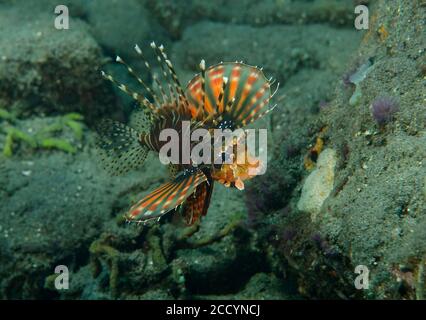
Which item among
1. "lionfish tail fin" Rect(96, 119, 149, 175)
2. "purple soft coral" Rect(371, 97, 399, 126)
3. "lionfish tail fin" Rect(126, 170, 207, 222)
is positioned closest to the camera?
"lionfish tail fin" Rect(126, 170, 207, 222)

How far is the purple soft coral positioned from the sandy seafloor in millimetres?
39

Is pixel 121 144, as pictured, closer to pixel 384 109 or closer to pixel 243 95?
pixel 243 95

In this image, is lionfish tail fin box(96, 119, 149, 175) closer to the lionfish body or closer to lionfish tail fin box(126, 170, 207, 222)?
the lionfish body

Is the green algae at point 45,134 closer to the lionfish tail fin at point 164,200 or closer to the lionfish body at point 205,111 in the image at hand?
the lionfish body at point 205,111

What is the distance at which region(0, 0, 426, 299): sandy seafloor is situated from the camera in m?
3.22

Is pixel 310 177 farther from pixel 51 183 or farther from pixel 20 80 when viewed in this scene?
pixel 20 80

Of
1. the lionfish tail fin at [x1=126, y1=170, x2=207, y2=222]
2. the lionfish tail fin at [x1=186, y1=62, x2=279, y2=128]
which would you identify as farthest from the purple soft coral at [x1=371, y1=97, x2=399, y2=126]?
the lionfish tail fin at [x1=126, y1=170, x2=207, y2=222]

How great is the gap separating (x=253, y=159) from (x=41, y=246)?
3372 millimetres

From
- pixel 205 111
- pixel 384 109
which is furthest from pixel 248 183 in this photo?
pixel 384 109

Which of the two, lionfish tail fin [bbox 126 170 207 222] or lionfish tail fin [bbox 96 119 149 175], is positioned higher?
lionfish tail fin [bbox 96 119 149 175]

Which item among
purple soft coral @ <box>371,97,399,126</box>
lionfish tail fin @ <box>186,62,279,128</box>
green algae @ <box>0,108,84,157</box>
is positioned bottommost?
purple soft coral @ <box>371,97,399,126</box>

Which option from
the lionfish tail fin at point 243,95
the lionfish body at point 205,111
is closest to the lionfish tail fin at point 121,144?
the lionfish body at point 205,111

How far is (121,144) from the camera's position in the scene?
A: 4406 millimetres

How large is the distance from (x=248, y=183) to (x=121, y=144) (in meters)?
1.67
